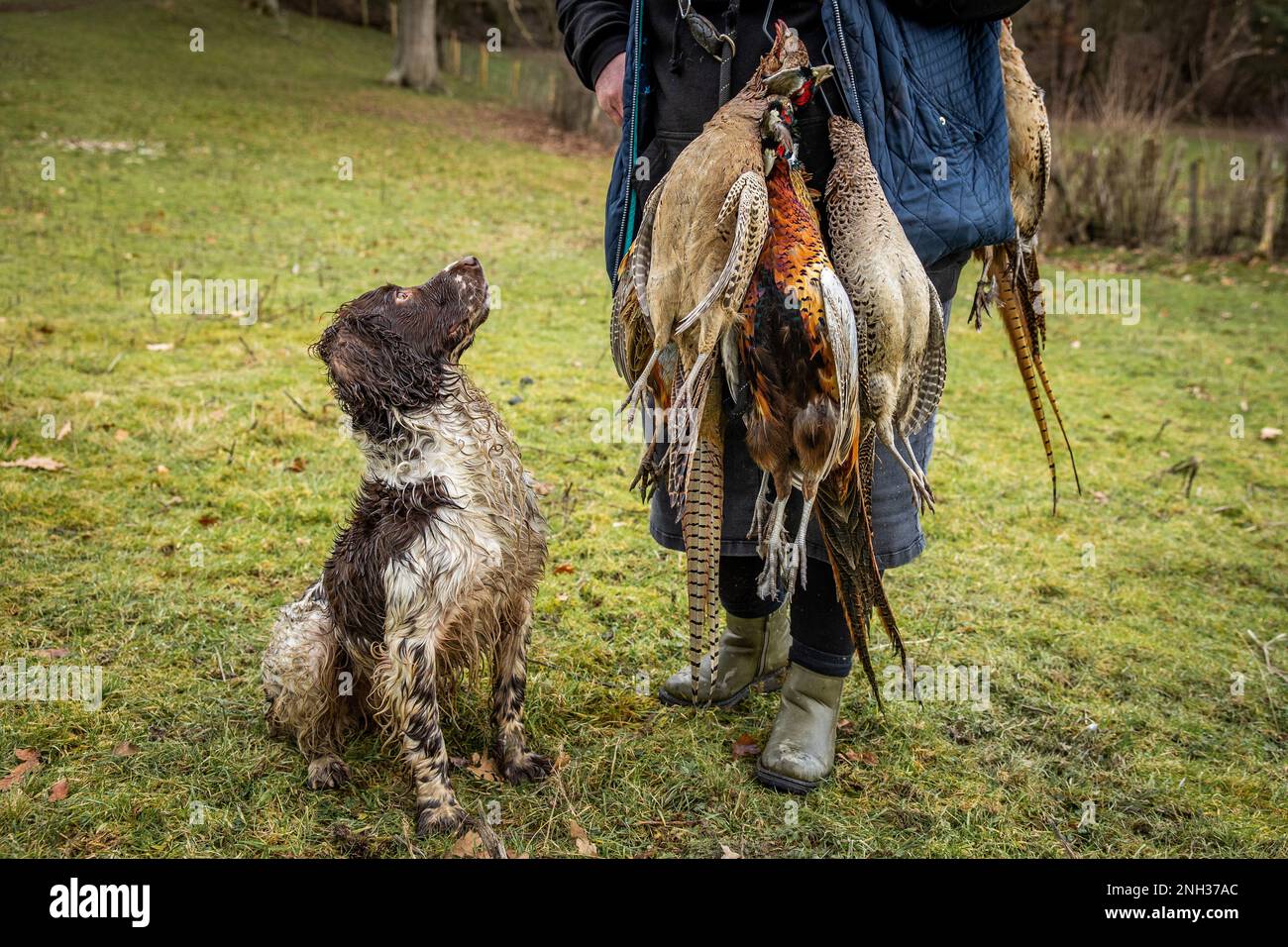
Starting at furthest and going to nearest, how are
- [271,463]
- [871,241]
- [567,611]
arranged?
[271,463], [567,611], [871,241]

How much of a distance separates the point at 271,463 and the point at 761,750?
3301mm

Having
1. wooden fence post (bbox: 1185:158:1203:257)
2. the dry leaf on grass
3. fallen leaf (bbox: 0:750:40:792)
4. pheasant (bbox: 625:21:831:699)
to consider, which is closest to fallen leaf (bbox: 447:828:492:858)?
the dry leaf on grass

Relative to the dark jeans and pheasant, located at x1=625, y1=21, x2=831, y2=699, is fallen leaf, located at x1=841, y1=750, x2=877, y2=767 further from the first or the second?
pheasant, located at x1=625, y1=21, x2=831, y2=699

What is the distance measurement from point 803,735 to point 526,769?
33.6 inches

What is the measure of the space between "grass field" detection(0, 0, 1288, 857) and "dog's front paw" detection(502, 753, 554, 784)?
0.07 m

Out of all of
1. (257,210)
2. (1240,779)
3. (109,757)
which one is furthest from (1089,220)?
(109,757)

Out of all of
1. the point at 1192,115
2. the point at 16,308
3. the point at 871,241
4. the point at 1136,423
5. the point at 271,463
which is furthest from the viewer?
the point at 1192,115

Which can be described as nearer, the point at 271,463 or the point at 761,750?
the point at 761,750

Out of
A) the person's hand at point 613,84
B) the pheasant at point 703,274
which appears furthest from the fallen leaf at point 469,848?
the person's hand at point 613,84

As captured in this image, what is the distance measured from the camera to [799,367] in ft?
6.98

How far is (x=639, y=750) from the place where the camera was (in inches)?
122

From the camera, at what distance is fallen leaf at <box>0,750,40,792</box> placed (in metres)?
2.80

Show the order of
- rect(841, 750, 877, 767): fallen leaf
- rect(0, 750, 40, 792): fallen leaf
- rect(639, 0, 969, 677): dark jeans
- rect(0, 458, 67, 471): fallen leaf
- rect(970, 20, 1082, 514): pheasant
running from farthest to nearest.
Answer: rect(0, 458, 67, 471): fallen leaf → rect(841, 750, 877, 767): fallen leaf → rect(0, 750, 40, 792): fallen leaf → rect(970, 20, 1082, 514): pheasant → rect(639, 0, 969, 677): dark jeans

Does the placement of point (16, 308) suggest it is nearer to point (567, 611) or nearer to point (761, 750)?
point (567, 611)
